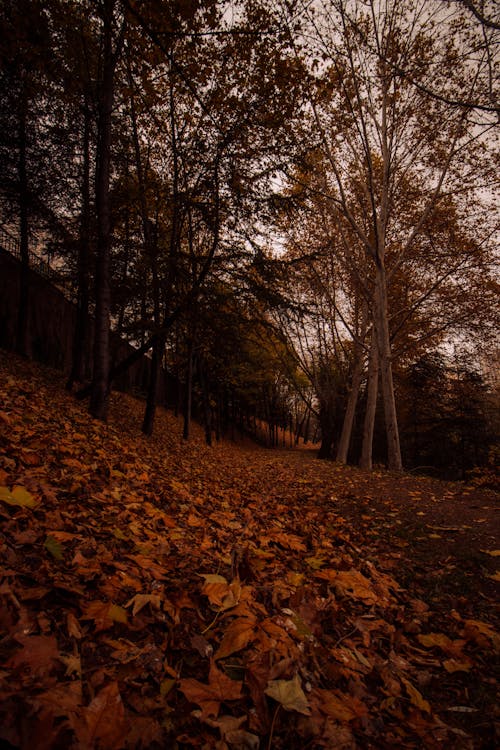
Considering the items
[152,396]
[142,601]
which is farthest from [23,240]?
[142,601]

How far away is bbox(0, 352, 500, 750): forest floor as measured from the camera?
1.14m

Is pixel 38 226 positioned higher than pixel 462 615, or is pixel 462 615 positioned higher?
pixel 38 226

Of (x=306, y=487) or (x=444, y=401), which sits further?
(x=444, y=401)

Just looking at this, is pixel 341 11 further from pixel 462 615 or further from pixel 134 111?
pixel 462 615

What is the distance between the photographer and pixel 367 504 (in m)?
5.20

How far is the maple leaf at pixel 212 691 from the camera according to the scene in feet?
3.99

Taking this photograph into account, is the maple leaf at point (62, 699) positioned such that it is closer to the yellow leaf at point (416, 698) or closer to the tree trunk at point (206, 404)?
the yellow leaf at point (416, 698)

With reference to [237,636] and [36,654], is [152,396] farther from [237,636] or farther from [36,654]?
[36,654]

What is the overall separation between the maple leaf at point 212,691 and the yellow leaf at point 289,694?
125 millimetres

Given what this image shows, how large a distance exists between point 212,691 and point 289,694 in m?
0.30

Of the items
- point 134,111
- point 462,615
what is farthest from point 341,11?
point 462,615

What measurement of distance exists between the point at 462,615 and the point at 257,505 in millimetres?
2982

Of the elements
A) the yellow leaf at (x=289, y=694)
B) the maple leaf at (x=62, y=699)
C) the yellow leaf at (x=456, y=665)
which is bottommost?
the yellow leaf at (x=456, y=665)

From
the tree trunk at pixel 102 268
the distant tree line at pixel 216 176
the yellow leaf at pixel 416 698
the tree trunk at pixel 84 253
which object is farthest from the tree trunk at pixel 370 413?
the yellow leaf at pixel 416 698
